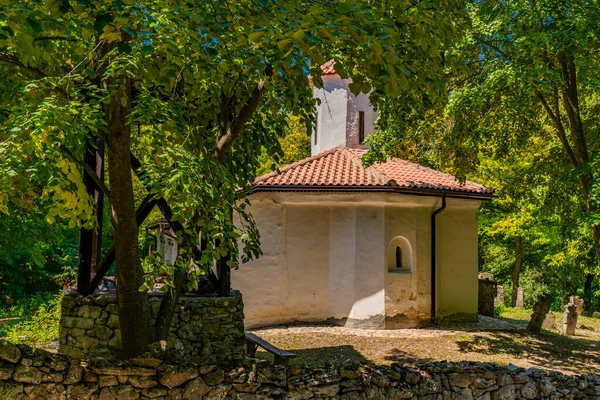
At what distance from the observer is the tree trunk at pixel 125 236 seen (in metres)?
4.53

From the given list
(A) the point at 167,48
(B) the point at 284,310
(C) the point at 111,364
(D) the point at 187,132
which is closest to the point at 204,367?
(C) the point at 111,364

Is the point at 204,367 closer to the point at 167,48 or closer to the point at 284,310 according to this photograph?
the point at 167,48

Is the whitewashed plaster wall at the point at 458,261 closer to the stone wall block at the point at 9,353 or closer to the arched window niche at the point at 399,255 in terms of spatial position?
the arched window niche at the point at 399,255

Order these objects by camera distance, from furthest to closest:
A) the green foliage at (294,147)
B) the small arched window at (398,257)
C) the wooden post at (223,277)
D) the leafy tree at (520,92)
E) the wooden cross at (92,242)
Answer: the green foliage at (294,147)
the small arched window at (398,257)
the leafy tree at (520,92)
the wooden post at (223,277)
the wooden cross at (92,242)

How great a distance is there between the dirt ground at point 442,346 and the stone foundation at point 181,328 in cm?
221

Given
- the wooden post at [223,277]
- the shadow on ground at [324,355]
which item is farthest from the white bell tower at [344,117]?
the wooden post at [223,277]

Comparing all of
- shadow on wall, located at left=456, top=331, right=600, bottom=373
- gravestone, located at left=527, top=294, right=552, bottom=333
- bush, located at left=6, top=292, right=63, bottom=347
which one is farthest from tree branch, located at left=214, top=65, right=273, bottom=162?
gravestone, located at left=527, top=294, right=552, bottom=333

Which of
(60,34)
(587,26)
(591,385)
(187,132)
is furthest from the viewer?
(587,26)

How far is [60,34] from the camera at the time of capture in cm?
466

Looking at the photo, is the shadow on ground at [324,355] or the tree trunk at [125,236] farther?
the shadow on ground at [324,355]

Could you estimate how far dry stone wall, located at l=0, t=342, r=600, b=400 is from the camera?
13.1ft

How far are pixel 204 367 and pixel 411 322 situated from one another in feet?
26.8

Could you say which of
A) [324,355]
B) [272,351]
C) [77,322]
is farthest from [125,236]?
[324,355]

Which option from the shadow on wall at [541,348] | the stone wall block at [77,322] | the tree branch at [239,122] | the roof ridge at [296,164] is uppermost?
the roof ridge at [296,164]
